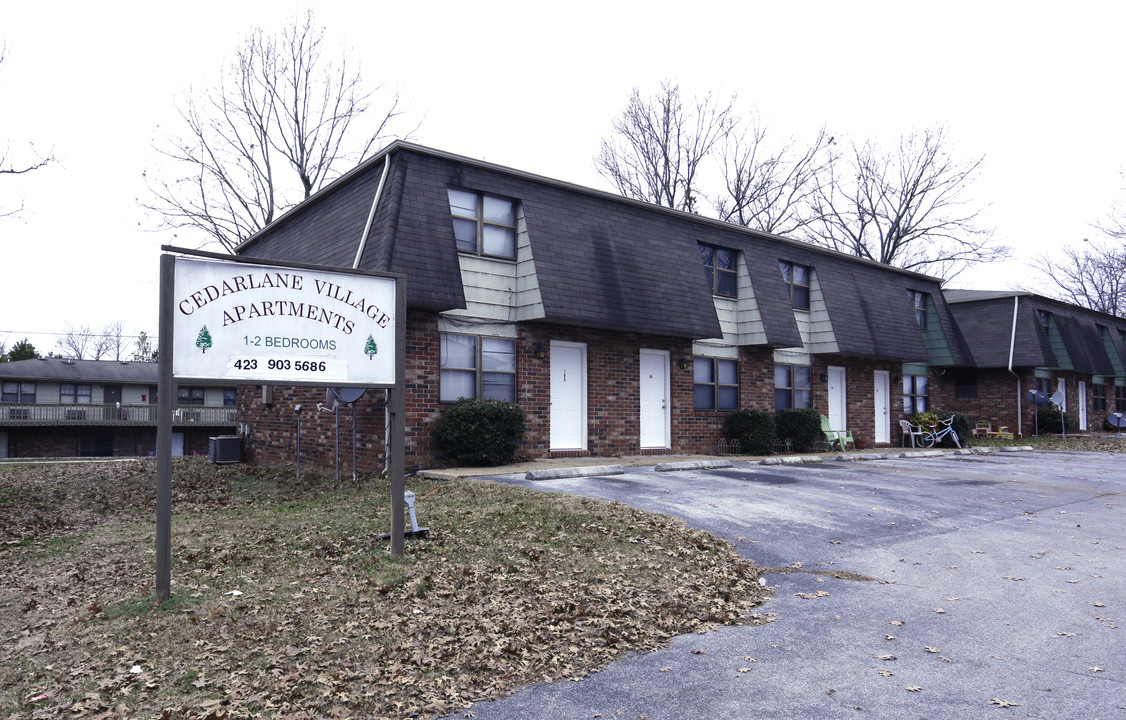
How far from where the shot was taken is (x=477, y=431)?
42.4 ft

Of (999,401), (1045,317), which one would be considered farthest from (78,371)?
(1045,317)

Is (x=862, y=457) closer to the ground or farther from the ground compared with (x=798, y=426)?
closer to the ground

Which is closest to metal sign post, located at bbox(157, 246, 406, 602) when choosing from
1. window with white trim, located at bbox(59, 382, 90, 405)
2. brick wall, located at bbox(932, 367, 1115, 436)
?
brick wall, located at bbox(932, 367, 1115, 436)

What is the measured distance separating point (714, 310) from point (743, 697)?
44.1 feet

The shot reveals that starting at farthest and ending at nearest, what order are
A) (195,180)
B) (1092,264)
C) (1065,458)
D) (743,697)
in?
(1092,264), (195,180), (1065,458), (743,697)

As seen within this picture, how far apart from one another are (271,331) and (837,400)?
18457 mm

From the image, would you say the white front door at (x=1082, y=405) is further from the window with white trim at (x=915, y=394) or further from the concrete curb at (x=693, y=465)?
the concrete curb at (x=693, y=465)

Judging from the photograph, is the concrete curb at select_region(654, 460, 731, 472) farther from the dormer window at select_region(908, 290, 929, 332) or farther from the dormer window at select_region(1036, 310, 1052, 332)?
the dormer window at select_region(1036, 310, 1052, 332)

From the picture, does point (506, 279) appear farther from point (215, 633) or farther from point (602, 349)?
point (215, 633)

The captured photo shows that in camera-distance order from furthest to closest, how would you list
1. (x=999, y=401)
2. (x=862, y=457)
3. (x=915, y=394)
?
(x=999, y=401), (x=915, y=394), (x=862, y=457)

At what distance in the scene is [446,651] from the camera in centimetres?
492

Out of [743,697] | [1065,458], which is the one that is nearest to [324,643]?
[743,697]

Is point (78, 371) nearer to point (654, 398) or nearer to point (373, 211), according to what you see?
point (373, 211)

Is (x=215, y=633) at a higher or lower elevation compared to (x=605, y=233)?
lower
